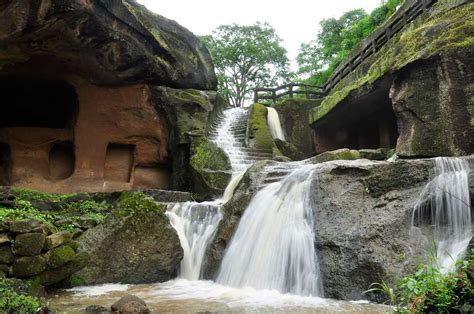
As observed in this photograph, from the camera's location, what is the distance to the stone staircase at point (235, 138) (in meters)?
15.3

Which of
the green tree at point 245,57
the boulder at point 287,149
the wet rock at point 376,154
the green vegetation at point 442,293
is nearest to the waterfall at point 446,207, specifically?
the green vegetation at point 442,293

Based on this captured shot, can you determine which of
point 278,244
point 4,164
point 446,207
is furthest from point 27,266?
point 4,164

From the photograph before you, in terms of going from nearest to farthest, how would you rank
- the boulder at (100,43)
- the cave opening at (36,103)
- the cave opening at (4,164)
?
the boulder at (100,43)
the cave opening at (4,164)
the cave opening at (36,103)

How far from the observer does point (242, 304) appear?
568 centimetres

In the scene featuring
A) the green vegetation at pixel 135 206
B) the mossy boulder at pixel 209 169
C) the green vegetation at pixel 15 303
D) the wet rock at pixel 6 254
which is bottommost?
the green vegetation at pixel 15 303

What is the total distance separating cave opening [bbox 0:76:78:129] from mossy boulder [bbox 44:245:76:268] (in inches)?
431

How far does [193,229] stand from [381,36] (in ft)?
35.3

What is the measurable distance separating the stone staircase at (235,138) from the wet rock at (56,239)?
7621 millimetres

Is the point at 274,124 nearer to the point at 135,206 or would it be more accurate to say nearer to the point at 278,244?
the point at 135,206

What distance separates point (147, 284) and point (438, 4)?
1076 centimetres

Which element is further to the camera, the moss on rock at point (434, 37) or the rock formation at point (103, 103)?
the rock formation at point (103, 103)

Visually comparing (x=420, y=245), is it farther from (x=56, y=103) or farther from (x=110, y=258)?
(x=56, y=103)

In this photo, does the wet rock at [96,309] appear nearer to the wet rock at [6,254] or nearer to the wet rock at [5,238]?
the wet rock at [6,254]

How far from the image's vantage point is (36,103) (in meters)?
17.8
